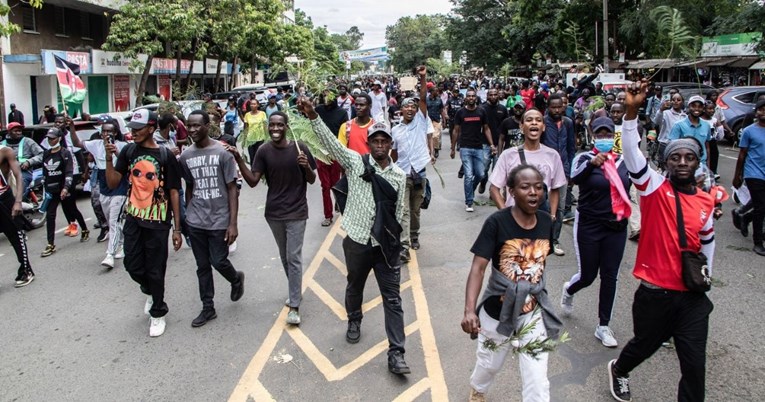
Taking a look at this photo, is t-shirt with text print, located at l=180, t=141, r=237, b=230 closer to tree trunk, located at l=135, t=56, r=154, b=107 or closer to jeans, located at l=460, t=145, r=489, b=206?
jeans, located at l=460, t=145, r=489, b=206

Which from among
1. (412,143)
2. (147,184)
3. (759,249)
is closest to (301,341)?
(147,184)

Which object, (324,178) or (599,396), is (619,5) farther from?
(599,396)

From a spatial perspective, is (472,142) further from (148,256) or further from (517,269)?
(517,269)

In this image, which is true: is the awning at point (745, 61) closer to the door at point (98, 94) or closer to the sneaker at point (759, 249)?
the sneaker at point (759, 249)

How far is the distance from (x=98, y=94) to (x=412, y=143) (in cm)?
2154

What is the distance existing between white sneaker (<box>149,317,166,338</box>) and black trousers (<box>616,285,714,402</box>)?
3.66 metres

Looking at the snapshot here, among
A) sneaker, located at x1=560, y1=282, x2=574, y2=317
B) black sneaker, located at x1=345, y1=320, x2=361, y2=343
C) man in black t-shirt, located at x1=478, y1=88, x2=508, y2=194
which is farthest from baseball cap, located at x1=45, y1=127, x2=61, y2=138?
sneaker, located at x1=560, y1=282, x2=574, y2=317

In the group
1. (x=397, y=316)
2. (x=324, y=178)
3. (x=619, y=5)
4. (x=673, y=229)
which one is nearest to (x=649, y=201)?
(x=673, y=229)

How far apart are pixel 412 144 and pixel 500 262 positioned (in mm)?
3709

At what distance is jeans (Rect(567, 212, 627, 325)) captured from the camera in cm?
451

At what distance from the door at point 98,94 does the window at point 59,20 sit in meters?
2.08

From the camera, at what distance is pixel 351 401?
389cm

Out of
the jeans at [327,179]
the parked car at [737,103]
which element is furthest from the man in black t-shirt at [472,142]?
the parked car at [737,103]

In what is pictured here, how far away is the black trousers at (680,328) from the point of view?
3.26m
